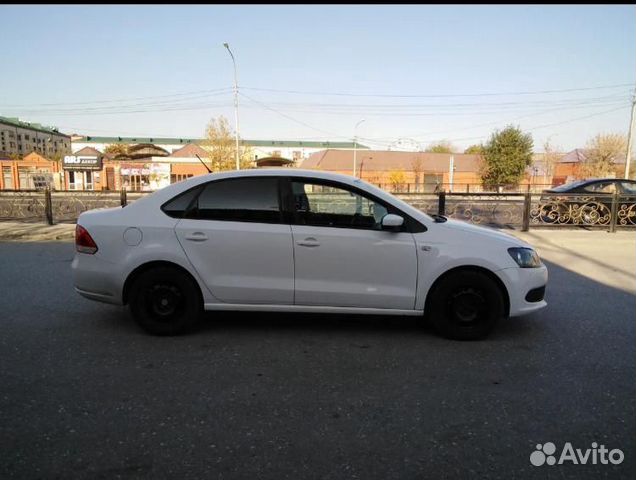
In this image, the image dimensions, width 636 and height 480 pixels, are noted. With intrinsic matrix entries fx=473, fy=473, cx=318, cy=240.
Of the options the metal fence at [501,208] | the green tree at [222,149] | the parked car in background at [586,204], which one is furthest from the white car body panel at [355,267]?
the green tree at [222,149]

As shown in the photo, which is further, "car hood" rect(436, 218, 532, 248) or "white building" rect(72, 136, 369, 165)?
"white building" rect(72, 136, 369, 165)

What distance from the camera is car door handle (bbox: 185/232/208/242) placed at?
4430mm

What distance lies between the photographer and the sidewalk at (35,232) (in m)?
11.8

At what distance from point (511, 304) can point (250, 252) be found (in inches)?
98.2

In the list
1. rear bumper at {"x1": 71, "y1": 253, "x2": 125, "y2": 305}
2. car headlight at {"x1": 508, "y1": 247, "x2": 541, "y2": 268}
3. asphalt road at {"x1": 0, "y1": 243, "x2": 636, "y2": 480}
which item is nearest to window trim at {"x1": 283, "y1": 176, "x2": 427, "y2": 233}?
car headlight at {"x1": 508, "y1": 247, "x2": 541, "y2": 268}

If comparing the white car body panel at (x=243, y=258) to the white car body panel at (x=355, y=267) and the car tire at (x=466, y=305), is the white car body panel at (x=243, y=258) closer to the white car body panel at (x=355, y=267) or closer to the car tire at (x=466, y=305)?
the white car body panel at (x=355, y=267)

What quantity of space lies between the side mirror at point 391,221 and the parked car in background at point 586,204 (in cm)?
1091

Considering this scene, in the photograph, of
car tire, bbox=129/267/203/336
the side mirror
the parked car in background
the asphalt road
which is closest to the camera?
the asphalt road

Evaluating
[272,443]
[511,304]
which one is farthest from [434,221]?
[272,443]

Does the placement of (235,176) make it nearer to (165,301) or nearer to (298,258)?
(298,258)

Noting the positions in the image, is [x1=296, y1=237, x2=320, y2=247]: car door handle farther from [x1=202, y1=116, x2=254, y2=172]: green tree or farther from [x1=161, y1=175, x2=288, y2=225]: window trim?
[x1=202, y1=116, x2=254, y2=172]: green tree

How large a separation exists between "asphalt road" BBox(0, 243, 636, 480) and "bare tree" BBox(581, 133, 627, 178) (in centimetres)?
5449

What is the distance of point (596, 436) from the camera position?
2.87 m

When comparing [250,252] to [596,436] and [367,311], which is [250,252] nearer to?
[367,311]
